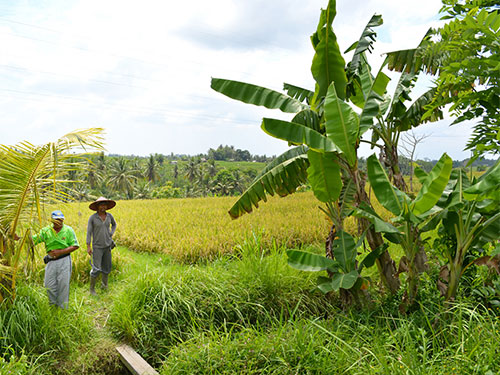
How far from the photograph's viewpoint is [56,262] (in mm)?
4605

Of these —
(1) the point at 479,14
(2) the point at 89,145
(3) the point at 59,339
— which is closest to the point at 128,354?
(3) the point at 59,339

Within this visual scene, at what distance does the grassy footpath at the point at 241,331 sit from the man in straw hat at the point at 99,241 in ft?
1.15

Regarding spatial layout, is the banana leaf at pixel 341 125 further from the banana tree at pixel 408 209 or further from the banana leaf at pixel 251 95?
the banana leaf at pixel 251 95

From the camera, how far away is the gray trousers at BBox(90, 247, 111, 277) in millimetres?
5718

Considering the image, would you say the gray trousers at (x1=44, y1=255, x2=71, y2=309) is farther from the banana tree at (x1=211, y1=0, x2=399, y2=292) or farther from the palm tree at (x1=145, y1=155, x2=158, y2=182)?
the palm tree at (x1=145, y1=155, x2=158, y2=182)

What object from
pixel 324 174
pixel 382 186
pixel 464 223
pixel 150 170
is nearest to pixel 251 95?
pixel 324 174

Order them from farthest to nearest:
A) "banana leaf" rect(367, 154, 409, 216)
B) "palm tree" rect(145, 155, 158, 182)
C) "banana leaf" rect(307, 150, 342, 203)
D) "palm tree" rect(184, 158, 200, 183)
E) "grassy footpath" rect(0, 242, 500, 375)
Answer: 1. "palm tree" rect(184, 158, 200, 183)
2. "palm tree" rect(145, 155, 158, 182)
3. "banana leaf" rect(307, 150, 342, 203)
4. "banana leaf" rect(367, 154, 409, 216)
5. "grassy footpath" rect(0, 242, 500, 375)

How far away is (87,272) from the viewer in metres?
6.39

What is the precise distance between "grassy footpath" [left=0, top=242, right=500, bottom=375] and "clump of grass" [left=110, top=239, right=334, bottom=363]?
1cm

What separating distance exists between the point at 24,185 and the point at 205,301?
99.3 inches

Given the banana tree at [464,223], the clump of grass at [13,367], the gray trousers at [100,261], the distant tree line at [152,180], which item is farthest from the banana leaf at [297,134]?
the distant tree line at [152,180]

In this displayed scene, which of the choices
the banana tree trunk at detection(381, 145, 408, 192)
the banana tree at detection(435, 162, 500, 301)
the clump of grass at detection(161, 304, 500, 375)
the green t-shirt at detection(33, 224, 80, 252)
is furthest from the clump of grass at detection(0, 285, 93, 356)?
the banana tree trunk at detection(381, 145, 408, 192)

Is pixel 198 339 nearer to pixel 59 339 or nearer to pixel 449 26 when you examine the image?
pixel 59 339

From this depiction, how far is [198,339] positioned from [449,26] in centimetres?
401
